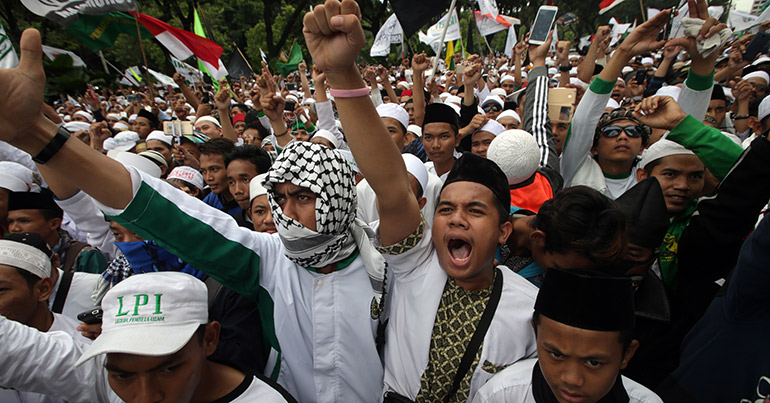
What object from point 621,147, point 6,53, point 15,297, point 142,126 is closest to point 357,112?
point 15,297

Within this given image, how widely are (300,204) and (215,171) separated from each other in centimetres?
239

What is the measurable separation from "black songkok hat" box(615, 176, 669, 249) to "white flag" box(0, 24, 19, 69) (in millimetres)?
5313

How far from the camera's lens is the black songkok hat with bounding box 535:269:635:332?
1420 mm

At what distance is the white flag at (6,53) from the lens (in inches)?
142

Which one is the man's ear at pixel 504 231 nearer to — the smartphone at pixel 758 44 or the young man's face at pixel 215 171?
the young man's face at pixel 215 171

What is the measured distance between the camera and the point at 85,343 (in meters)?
1.73

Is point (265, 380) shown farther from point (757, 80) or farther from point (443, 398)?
point (757, 80)

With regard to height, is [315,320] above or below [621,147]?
below

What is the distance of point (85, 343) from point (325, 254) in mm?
1175

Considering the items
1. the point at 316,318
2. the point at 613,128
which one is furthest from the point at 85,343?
the point at 613,128

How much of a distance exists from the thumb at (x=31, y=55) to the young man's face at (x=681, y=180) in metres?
3.17

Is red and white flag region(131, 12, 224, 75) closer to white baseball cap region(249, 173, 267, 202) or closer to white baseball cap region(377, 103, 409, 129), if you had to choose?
white baseball cap region(377, 103, 409, 129)

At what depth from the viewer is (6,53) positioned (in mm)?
3670

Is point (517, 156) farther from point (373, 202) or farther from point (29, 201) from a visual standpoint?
point (29, 201)
